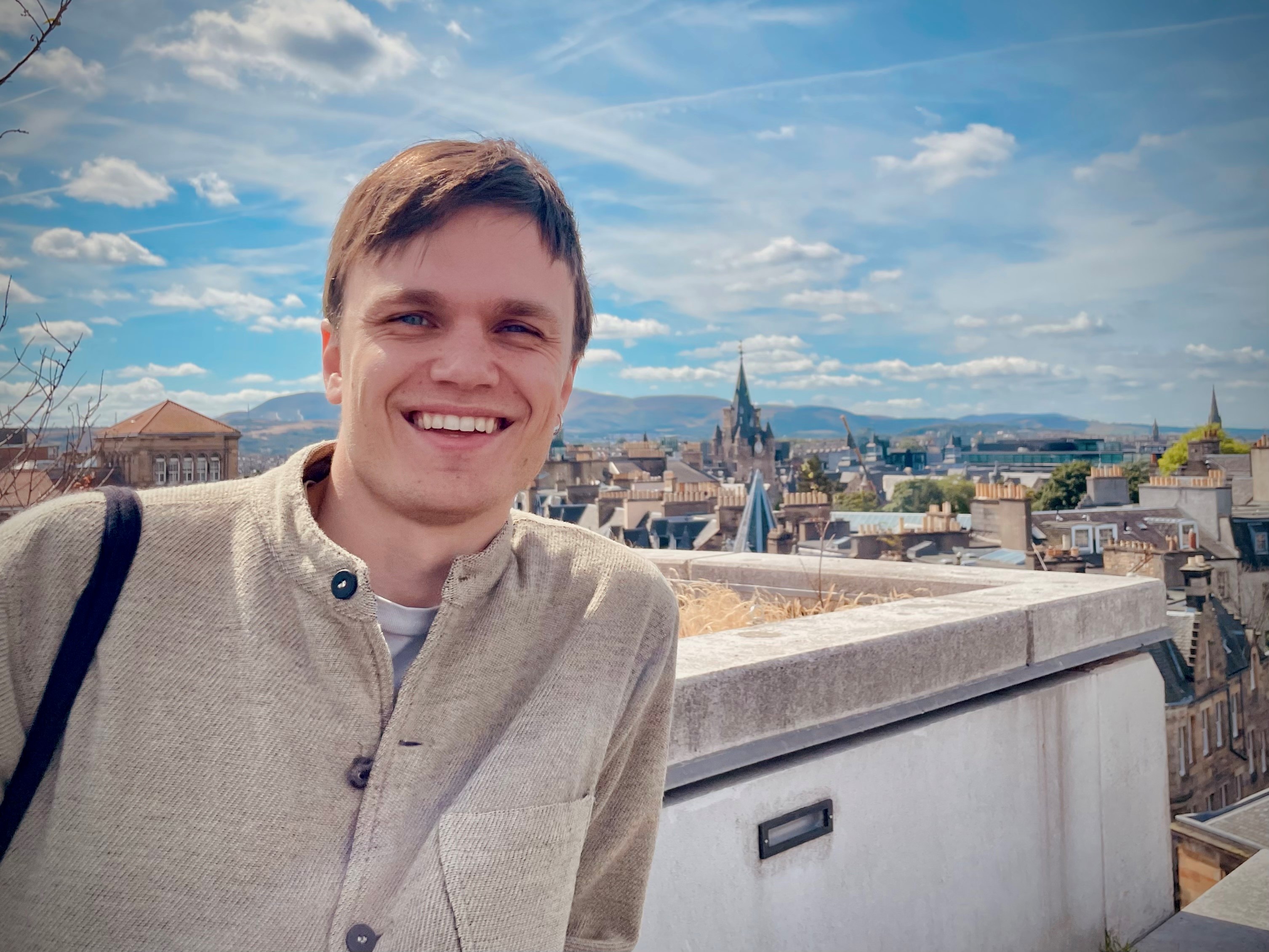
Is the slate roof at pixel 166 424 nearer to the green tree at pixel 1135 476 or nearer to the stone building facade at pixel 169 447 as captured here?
the stone building facade at pixel 169 447

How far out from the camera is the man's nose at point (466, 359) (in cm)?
162

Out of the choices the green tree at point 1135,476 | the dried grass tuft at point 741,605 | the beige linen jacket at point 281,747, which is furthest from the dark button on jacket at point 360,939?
the green tree at point 1135,476

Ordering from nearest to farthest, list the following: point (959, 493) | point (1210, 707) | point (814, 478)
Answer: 1. point (1210, 707)
2. point (959, 493)
3. point (814, 478)

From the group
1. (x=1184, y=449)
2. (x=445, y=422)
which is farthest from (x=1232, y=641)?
(x=1184, y=449)

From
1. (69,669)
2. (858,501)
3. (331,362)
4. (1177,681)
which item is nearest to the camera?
(69,669)

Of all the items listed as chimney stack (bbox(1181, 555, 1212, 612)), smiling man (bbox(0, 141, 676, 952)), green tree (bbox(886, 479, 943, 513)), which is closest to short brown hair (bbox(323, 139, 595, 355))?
smiling man (bbox(0, 141, 676, 952))

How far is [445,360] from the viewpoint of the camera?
5.33 feet

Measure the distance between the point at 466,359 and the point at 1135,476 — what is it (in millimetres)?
71872

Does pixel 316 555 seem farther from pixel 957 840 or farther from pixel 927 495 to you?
pixel 927 495

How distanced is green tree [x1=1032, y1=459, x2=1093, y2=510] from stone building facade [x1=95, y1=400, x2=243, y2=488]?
59.3 m

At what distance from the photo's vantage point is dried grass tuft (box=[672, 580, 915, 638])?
161 inches

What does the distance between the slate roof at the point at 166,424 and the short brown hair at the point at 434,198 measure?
3.14 meters

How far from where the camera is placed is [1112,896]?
12.7ft

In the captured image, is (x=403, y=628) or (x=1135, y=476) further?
(x=1135, y=476)
